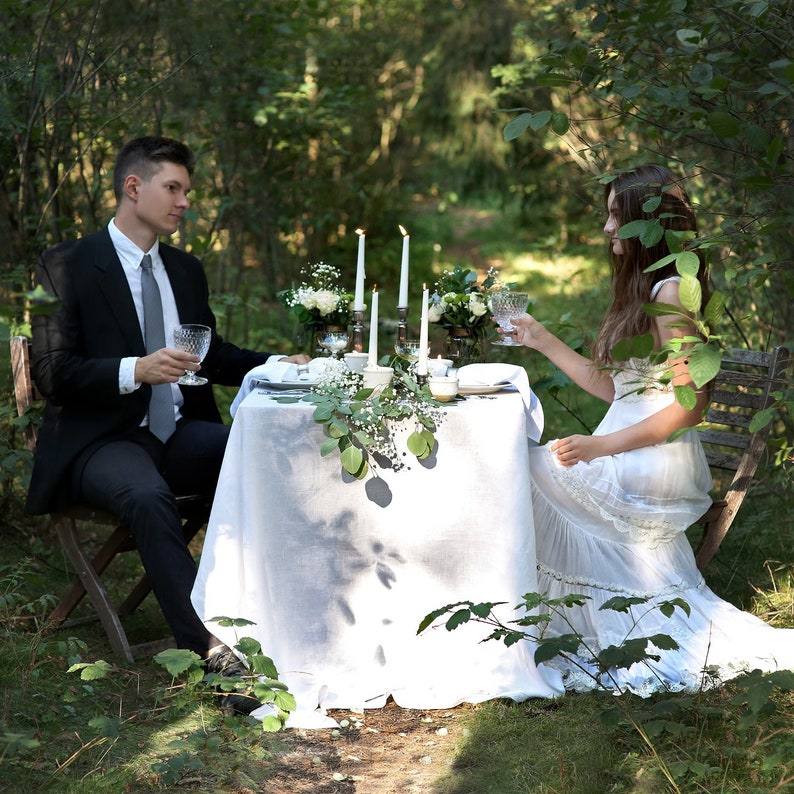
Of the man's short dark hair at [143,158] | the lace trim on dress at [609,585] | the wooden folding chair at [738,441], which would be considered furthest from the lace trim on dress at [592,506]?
the man's short dark hair at [143,158]

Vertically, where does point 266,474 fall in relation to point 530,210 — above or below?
below

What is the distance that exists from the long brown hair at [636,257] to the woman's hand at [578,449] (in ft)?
0.84

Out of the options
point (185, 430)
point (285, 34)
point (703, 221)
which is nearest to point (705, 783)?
point (185, 430)

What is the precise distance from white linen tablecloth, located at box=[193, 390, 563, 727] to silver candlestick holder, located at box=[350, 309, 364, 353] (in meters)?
0.43

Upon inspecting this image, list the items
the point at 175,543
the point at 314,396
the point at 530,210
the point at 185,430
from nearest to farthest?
the point at 314,396 → the point at 175,543 → the point at 185,430 → the point at 530,210

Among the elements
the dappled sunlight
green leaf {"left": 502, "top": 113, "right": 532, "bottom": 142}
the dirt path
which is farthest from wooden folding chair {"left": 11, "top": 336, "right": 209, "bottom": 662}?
the dappled sunlight

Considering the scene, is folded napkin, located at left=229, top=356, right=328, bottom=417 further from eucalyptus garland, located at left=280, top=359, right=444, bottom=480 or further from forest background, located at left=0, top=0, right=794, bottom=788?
forest background, located at left=0, top=0, right=794, bottom=788

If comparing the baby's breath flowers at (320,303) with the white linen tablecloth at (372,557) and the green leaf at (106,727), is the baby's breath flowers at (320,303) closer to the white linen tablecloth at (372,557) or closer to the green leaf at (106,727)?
the white linen tablecloth at (372,557)

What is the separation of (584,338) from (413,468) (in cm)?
115

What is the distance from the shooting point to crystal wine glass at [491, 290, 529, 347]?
305 cm

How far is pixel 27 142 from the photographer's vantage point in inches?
175

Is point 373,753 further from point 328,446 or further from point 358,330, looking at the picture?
point 358,330

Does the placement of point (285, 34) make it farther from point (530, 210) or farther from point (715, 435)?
point (530, 210)

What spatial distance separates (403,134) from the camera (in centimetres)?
1154
